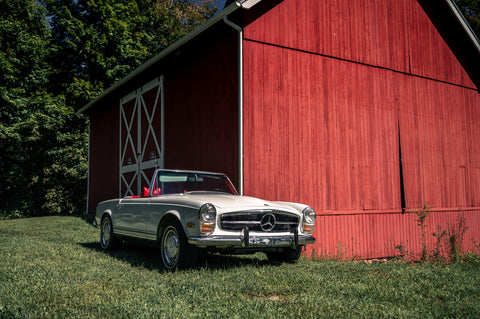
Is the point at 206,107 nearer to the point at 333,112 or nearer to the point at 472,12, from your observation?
the point at 333,112

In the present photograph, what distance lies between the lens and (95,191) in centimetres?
1762

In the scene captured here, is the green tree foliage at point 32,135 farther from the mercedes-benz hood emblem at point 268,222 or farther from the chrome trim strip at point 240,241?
the chrome trim strip at point 240,241

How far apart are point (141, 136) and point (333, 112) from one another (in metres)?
6.29

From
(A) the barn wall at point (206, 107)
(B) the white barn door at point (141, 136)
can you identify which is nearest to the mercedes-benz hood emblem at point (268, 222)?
(A) the barn wall at point (206, 107)

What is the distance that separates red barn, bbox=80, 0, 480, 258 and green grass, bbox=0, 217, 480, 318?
Result: 10.1 ft

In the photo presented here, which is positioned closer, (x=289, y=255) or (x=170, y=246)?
(x=170, y=246)

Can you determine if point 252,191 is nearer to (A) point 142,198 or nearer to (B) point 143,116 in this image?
(A) point 142,198

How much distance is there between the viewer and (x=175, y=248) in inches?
233

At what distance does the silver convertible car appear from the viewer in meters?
5.61

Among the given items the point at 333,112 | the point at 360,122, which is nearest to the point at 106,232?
the point at 333,112

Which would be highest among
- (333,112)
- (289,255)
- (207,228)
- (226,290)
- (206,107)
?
(206,107)

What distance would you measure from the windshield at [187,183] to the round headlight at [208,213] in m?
1.49

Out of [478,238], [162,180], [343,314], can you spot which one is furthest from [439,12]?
[343,314]

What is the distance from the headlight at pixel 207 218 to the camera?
18.1 ft
